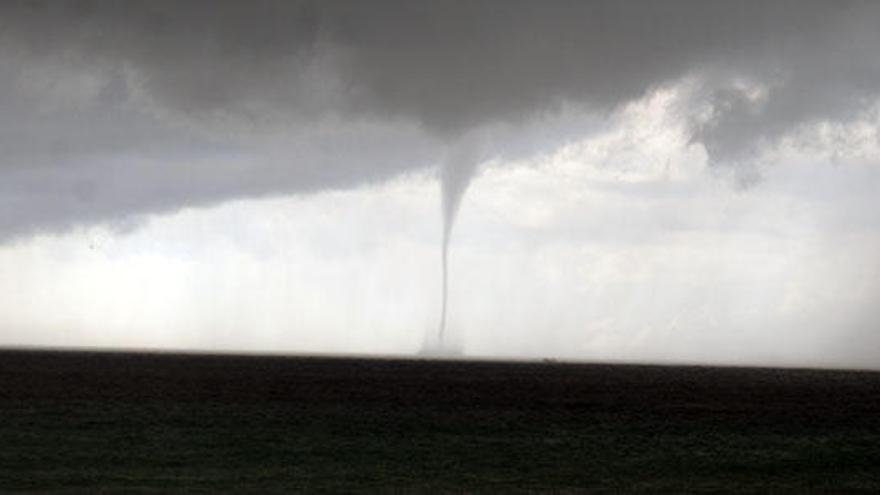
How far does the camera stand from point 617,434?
2768 inches

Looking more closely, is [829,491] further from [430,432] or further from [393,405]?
[393,405]

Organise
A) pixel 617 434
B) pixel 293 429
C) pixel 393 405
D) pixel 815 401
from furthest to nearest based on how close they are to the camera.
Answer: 1. pixel 815 401
2. pixel 393 405
3. pixel 617 434
4. pixel 293 429

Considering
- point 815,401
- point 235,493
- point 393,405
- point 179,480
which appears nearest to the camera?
point 235,493

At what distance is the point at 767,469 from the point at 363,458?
1609 cm

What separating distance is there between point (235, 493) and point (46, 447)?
676 inches

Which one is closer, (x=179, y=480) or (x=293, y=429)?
(x=179, y=480)

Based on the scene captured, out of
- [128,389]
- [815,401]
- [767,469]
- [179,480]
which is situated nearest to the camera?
[179,480]

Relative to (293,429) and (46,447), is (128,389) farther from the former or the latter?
(46,447)

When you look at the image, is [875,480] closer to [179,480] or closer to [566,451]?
[566,451]

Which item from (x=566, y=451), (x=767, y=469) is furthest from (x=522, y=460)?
(x=767, y=469)

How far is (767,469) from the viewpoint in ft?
168

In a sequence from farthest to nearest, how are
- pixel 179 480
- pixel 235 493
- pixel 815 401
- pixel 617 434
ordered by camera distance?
pixel 815 401 < pixel 617 434 < pixel 179 480 < pixel 235 493

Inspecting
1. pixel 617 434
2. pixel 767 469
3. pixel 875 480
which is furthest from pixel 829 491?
pixel 617 434

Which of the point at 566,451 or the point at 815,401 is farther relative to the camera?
the point at 815,401
